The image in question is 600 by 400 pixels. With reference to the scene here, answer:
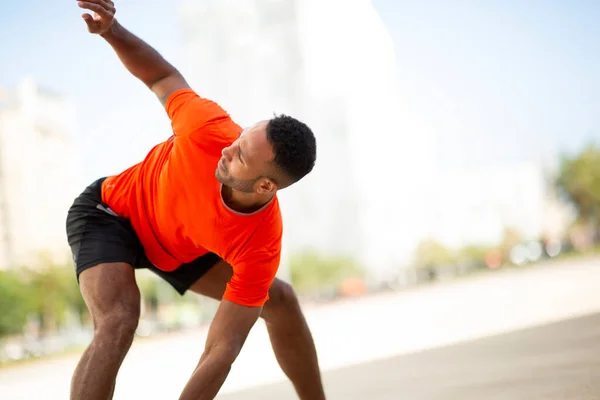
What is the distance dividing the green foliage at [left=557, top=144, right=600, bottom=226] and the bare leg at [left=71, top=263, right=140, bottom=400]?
2752 inches

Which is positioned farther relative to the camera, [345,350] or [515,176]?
[515,176]

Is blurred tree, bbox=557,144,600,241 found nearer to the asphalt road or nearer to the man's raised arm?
the asphalt road

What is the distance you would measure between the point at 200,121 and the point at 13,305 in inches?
1720

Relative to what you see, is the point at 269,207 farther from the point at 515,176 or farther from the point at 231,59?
the point at 515,176

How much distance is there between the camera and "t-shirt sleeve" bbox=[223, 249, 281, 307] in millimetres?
3365

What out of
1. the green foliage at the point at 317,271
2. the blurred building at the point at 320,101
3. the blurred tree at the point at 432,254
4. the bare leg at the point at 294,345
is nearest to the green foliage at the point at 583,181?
the blurred tree at the point at 432,254

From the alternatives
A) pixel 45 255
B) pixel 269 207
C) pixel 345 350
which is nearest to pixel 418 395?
pixel 269 207

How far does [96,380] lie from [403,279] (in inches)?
2466

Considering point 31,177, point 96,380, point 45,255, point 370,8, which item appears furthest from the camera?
point 370,8

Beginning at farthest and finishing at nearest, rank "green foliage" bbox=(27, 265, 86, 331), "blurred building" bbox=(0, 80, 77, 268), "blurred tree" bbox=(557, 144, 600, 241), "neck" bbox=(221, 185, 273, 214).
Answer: "blurred building" bbox=(0, 80, 77, 268)
"blurred tree" bbox=(557, 144, 600, 241)
"green foliage" bbox=(27, 265, 86, 331)
"neck" bbox=(221, 185, 273, 214)

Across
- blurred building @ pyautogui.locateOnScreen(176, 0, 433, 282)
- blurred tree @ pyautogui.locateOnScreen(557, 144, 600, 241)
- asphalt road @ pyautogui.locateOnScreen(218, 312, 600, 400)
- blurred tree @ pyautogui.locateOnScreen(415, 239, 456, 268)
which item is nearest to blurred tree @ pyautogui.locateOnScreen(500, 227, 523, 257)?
blurred tree @ pyautogui.locateOnScreen(415, 239, 456, 268)

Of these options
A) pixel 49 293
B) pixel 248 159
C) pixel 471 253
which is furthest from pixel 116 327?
pixel 471 253

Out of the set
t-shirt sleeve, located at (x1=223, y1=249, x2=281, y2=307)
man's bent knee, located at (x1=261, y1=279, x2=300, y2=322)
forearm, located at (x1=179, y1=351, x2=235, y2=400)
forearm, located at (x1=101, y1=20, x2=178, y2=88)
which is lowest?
forearm, located at (x1=179, y1=351, x2=235, y2=400)

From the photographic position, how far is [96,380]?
122 inches
